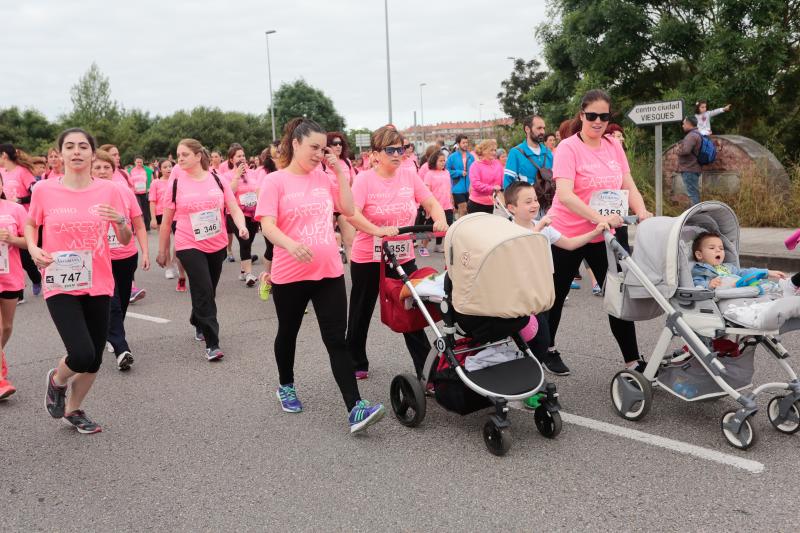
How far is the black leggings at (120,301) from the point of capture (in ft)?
20.1

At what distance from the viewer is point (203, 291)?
20.8 feet

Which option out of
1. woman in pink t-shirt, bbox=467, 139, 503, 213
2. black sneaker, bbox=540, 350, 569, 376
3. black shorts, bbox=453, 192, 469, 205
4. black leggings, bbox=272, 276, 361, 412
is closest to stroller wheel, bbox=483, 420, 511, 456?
black leggings, bbox=272, 276, 361, 412

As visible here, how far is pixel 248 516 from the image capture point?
3.38 m

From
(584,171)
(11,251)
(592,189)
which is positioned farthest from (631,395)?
(11,251)

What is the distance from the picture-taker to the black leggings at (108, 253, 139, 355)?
614 centimetres

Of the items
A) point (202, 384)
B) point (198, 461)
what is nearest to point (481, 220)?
point (198, 461)

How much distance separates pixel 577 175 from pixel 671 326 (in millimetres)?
1422

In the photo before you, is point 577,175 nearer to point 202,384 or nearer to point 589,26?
point 202,384

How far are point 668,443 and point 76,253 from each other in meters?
Answer: 3.65

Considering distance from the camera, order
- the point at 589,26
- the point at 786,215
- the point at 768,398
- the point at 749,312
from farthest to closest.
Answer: the point at 589,26 → the point at 786,215 → the point at 768,398 → the point at 749,312

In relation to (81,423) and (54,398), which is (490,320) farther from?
(54,398)

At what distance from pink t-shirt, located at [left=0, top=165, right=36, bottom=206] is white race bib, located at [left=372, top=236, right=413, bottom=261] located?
6.48 m

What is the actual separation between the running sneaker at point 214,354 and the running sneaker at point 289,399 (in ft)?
4.91

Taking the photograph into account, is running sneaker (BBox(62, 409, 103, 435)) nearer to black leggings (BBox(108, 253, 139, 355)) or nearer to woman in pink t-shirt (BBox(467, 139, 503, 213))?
black leggings (BBox(108, 253, 139, 355))
